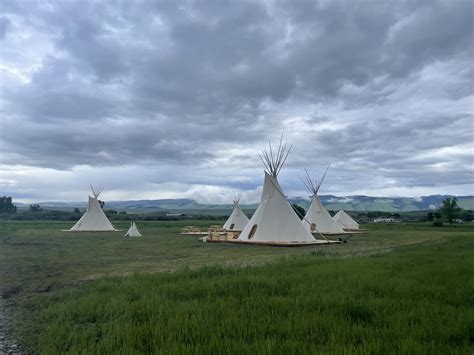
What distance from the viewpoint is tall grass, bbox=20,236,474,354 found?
12.3 ft

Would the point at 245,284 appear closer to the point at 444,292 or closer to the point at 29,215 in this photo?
the point at 444,292

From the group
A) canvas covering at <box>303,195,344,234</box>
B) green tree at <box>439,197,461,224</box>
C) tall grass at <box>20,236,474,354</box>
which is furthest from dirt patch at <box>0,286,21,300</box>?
green tree at <box>439,197,461,224</box>

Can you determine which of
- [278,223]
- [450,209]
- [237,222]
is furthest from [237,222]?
[450,209]

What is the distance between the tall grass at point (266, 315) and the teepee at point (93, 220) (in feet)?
99.4

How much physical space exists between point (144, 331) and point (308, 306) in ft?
6.94

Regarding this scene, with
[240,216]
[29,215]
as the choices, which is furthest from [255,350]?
[29,215]

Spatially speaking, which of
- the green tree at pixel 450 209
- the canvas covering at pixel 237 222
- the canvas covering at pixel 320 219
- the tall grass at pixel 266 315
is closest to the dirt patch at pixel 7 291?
the tall grass at pixel 266 315

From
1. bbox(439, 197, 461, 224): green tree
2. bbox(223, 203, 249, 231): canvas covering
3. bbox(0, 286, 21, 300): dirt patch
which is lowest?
bbox(0, 286, 21, 300): dirt patch

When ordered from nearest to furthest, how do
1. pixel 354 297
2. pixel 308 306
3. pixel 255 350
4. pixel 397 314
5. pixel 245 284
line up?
1. pixel 255 350
2. pixel 397 314
3. pixel 308 306
4. pixel 354 297
5. pixel 245 284

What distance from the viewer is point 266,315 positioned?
15.5 feet

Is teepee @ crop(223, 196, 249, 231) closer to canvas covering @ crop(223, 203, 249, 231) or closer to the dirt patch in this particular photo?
canvas covering @ crop(223, 203, 249, 231)

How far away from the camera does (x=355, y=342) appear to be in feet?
12.5

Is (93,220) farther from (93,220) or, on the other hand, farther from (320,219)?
(320,219)

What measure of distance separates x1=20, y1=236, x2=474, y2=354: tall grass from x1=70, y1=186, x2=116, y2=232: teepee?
30.3m
